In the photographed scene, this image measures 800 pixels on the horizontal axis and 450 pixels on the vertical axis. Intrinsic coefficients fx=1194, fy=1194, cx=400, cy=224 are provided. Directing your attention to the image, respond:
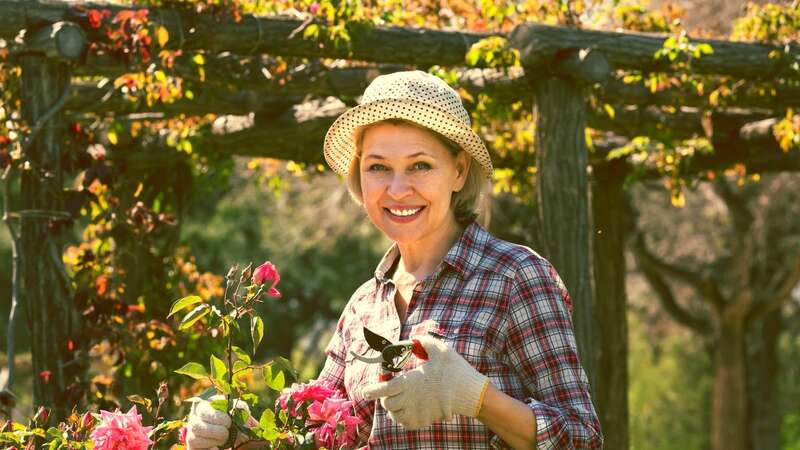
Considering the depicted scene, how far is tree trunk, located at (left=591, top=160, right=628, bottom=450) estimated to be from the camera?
730cm

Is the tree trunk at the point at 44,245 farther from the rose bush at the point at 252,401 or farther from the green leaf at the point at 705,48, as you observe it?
the green leaf at the point at 705,48

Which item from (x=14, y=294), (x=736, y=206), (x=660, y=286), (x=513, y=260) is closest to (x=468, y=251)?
(x=513, y=260)

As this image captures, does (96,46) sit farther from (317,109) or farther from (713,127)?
(713,127)

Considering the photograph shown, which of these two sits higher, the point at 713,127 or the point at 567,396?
the point at 713,127

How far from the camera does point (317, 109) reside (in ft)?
20.9

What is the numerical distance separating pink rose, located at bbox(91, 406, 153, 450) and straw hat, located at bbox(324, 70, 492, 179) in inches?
32.5

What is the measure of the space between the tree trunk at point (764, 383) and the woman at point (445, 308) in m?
12.0

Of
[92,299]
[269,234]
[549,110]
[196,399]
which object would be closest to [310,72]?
[549,110]

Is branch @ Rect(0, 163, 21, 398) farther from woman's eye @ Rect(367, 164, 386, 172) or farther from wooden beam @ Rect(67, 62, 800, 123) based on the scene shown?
woman's eye @ Rect(367, 164, 386, 172)

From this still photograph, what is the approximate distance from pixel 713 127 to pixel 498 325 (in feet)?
15.7

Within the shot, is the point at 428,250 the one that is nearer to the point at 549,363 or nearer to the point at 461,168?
the point at 461,168

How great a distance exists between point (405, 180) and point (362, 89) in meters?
3.16

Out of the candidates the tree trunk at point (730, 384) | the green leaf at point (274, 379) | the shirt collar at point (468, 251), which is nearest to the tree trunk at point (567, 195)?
the shirt collar at point (468, 251)

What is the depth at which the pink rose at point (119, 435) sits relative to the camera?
241 centimetres
